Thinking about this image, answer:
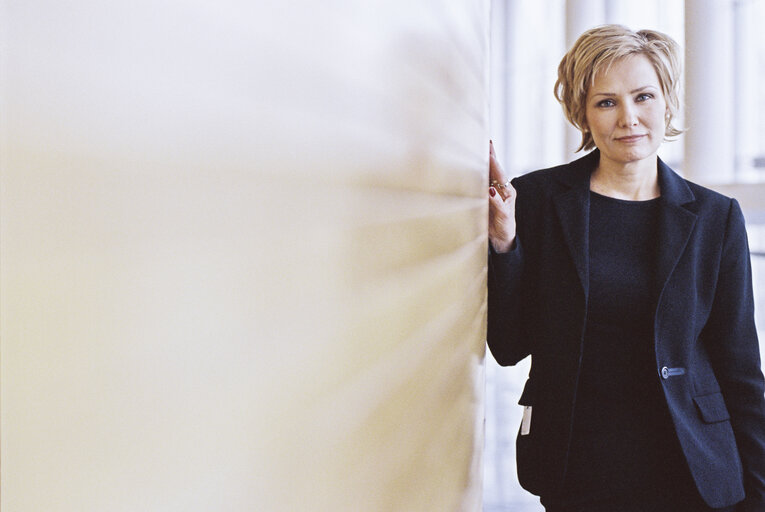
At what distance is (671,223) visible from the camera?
3.68 ft

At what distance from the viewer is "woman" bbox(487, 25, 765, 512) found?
1.07m

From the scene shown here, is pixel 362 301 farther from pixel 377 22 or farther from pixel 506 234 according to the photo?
pixel 506 234

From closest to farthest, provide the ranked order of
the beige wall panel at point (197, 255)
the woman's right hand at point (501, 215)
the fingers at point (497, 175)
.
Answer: the beige wall panel at point (197, 255), the fingers at point (497, 175), the woman's right hand at point (501, 215)

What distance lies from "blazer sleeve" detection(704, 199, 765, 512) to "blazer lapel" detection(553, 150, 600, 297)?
0.22 m

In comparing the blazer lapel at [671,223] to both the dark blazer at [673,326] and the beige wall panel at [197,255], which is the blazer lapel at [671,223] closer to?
the dark blazer at [673,326]

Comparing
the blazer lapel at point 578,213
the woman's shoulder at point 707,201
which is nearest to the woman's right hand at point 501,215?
the blazer lapel at point 578,213

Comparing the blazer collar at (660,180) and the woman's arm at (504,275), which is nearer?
the woman's arm at (504,275)

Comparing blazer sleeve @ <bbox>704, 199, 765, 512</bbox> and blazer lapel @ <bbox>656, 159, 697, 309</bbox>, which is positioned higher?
blazer lapel @ <bbox>656, 159, 697, 309</bbox>

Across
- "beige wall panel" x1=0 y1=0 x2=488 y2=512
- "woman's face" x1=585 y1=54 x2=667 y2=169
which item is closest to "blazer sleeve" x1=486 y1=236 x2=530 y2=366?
"woman's face" x1=585 y1=54 x2=667 y2=169

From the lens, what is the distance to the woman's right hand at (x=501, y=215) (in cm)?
102

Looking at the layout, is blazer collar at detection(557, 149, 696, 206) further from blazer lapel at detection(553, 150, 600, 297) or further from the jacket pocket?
the jacket pocket

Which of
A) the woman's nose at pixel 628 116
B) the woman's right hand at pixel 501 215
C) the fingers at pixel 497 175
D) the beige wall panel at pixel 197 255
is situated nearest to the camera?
the beige wall panel at pixel 197 255

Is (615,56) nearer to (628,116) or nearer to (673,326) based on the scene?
(628,116)

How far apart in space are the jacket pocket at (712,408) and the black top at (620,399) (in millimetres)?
83
